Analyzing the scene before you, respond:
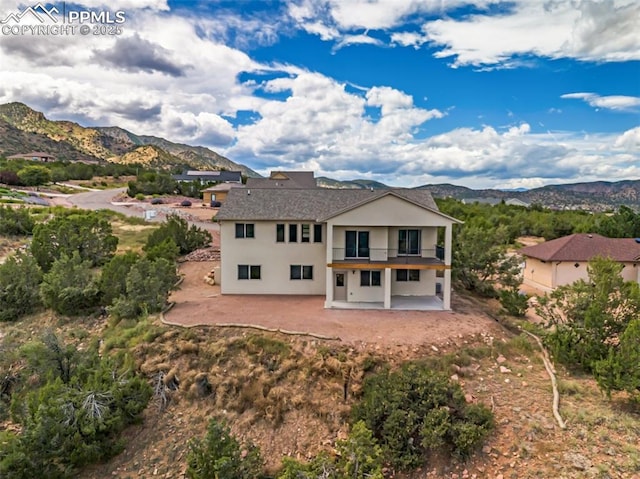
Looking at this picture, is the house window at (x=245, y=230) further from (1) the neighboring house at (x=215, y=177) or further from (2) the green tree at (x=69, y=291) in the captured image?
(1) the neighboring house at (x=215, y=177)

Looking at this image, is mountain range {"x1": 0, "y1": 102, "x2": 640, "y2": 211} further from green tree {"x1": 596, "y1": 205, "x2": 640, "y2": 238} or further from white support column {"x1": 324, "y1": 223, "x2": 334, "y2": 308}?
white support column {"x1": 324, "y1": 223, "x2": 334, "y2": 308}

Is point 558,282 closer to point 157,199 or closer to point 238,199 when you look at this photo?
point 238,199

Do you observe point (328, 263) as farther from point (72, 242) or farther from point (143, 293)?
point (72, 242)

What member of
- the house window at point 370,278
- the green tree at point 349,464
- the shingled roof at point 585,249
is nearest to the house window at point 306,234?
the house window at point 370,278

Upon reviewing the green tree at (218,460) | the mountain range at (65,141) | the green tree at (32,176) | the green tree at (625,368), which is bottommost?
the green tree at (218,460)

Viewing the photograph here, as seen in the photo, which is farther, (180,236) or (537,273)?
(180,236)

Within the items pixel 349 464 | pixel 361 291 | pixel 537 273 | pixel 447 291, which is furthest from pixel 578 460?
pixel 537 273

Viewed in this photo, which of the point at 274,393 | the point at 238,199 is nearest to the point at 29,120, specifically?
the point at 238,199
